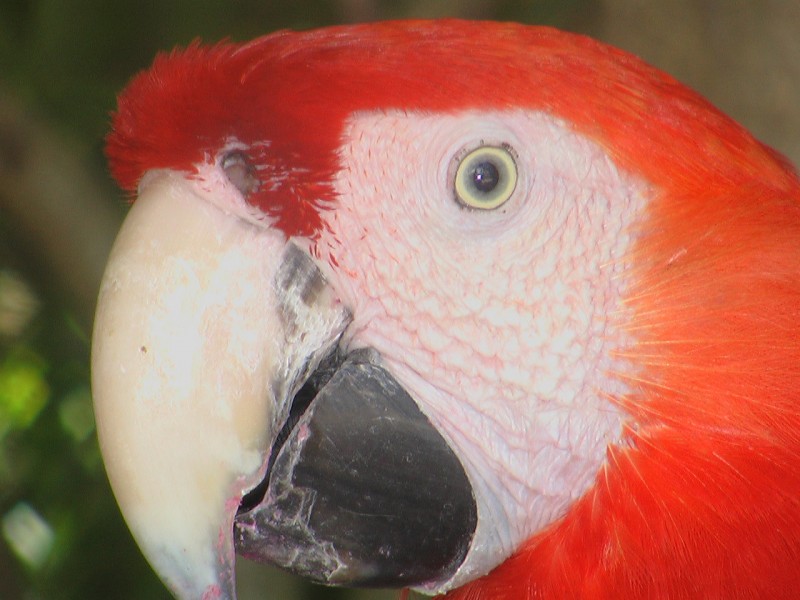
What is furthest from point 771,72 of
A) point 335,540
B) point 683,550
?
point 335,540

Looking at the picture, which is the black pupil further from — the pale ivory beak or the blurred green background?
the blurred green background

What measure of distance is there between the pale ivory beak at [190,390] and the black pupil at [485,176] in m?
0.22

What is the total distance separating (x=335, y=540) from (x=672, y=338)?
388 millimetres

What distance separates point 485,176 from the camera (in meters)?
0.91

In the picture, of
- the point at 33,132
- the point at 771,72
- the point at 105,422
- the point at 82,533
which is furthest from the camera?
the point at 82,533

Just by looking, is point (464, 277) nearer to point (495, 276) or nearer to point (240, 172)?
point (495, 276)

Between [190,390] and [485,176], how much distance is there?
36cm

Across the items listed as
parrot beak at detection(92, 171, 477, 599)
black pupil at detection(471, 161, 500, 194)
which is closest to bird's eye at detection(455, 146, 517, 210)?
black pupil at detection(471, 161, 500, 194)

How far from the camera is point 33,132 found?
5.50 feet

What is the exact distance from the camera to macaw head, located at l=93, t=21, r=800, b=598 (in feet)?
2.79

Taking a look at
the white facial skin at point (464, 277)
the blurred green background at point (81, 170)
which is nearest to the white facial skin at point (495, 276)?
the white facial skin at point (464, 277)

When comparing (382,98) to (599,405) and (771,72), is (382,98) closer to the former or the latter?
(599,405)

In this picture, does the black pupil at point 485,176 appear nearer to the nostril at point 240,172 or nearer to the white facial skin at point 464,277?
the white facial skin at point 464,277

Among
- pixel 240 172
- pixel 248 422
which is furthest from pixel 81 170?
pixel 248 422
